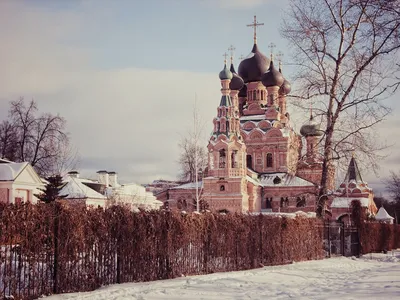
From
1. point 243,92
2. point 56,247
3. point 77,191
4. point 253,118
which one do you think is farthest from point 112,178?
point 56,247

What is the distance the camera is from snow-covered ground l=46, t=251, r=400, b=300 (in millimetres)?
10750

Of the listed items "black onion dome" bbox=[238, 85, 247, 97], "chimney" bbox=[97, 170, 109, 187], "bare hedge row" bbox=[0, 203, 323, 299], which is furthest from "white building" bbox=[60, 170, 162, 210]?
"black onion dome" bbox=[238, 85, 247, 97]

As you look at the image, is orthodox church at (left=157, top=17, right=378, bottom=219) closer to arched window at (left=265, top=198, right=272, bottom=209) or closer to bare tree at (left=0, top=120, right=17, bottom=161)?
arched window at (left=265, top=198, right=272, bottom=209)

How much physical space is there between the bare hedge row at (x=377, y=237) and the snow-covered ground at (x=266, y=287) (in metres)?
9.48

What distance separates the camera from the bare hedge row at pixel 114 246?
10.1 m

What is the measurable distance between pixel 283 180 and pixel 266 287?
47.6 metres

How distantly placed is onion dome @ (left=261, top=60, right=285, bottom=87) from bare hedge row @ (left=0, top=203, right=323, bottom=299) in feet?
145

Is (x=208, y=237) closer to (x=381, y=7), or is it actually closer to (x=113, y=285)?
(x=113, y=285)

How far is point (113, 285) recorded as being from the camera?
38.7 feet

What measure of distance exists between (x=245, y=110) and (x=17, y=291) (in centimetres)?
5581

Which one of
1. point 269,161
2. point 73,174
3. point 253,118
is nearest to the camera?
point 73,174

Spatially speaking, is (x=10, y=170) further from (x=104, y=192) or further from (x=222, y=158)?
(x=222, y=158)

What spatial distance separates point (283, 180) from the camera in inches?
2329

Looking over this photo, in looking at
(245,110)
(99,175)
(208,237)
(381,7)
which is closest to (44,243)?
(208,237)
